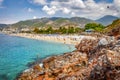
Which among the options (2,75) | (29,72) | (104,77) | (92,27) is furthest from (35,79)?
(92,27)

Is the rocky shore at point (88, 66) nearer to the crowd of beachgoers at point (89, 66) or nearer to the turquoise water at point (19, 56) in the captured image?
the crowd of beachgoers at point (89, 66)

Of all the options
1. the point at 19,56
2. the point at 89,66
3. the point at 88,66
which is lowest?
the point at 19,56

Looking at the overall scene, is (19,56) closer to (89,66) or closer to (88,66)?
(88,66)

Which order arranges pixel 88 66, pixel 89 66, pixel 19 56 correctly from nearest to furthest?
1. pixel 89 66
2. pixel 88 66
3. pixel 19 56

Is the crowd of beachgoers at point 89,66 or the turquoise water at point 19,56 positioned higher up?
the crowd of beachgoers at point 89,66

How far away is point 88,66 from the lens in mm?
22688

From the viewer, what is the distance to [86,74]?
806 inches

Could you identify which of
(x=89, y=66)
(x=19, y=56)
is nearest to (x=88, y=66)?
(x=89, y=66)

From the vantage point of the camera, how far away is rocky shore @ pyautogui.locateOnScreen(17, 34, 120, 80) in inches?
638

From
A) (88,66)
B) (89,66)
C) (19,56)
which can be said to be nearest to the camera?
(89,66)

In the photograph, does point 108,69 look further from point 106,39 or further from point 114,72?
point 106,39

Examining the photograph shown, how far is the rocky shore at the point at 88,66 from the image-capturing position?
16194mm

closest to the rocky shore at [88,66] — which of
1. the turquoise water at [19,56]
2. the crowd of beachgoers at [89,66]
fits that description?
the crowd of beachgoers at [89,66]

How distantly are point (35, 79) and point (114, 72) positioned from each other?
1597 centimetres
